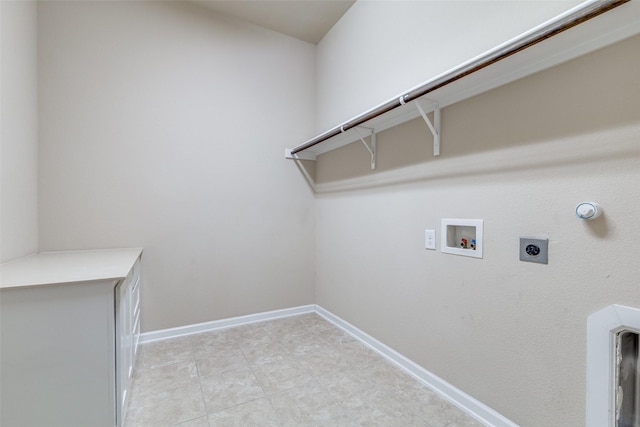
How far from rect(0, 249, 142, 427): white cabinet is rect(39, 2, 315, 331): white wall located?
1084 mm

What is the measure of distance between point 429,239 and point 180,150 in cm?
216

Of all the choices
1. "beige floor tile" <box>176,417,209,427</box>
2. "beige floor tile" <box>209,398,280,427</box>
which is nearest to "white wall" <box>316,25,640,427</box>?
"beige floor tile" <box>209,398,280,427</box>

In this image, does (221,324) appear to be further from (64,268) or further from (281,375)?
(64,268)

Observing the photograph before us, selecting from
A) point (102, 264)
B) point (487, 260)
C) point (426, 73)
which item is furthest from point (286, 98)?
point (487, 260)

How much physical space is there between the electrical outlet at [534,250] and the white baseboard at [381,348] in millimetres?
794

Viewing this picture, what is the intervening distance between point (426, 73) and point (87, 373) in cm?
238

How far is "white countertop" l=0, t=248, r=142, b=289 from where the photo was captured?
124cm

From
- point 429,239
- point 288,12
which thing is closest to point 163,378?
point 429,239

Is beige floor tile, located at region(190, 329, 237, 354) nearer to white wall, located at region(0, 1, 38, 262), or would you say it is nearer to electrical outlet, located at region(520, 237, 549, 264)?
white wall, located at region(0, 1, 38, 262)

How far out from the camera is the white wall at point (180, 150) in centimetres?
216

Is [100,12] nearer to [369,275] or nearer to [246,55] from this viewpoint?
[246,55]

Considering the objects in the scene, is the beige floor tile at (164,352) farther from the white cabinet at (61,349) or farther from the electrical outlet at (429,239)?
the electrical outlet at (429,239)

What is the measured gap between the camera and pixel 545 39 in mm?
1009

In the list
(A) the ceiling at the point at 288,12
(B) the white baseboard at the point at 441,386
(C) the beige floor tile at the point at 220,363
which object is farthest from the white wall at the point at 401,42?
(C) the beige floor tile at the point at 220,363
